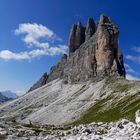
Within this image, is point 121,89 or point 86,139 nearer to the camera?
point 86,139

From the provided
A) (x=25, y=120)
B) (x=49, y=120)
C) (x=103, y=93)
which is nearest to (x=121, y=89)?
(x=103, y=93)

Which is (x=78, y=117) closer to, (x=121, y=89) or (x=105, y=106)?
(x=105, y=106)

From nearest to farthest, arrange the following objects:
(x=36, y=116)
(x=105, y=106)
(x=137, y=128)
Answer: (x=137, y=128) < (x=105, y=106) < (x=36, y=116)

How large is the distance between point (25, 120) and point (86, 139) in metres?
165

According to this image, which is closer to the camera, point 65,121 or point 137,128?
point 137,128

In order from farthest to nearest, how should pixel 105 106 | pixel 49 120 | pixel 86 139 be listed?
pixel 49 120
pixel 105 106
pixel 86 139

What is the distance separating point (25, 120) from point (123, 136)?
17019 centimetres

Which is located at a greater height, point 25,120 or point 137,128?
point 25,120

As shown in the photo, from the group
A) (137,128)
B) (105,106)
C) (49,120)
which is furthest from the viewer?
(49,120)

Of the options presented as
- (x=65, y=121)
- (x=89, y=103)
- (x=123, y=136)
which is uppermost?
(x=89, y=103)

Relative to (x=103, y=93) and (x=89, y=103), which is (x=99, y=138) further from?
(x=103, y=93)

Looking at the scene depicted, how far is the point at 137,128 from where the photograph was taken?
3291 centimetres

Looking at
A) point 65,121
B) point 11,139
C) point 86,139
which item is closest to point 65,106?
point 65,121

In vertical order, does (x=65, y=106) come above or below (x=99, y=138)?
above
